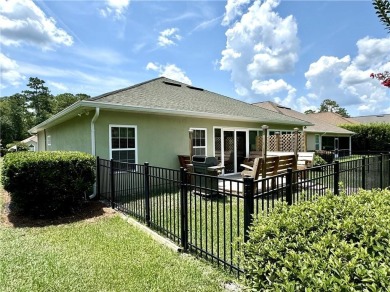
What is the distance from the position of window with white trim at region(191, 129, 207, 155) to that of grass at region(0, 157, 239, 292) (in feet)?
20.5

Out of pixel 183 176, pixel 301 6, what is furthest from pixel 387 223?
pixel 301 6

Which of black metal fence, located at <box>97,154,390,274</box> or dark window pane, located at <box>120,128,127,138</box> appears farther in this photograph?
dark window pane, located at <box>120,128,127,138</box>

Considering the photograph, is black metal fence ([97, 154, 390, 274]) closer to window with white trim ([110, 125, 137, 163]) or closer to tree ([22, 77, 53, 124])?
window with white trim ([110, 125, 137, 163])

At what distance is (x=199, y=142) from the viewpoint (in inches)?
443

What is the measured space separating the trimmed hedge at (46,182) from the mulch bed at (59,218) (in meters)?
0.26

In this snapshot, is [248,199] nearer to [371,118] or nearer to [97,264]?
[97,264]

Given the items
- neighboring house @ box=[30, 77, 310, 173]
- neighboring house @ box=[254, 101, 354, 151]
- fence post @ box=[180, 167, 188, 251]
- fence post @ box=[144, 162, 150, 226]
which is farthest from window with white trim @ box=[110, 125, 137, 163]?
neighboring house @ box=[254, 101, 354, 151]

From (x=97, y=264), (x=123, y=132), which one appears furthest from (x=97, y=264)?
(x=123, y=132)

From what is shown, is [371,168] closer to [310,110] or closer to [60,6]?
[60,6]

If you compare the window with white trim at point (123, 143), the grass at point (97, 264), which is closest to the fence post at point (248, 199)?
the grass at point (97, 264)

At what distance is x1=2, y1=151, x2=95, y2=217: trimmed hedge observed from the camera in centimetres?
595

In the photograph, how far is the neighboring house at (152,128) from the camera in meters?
8.45

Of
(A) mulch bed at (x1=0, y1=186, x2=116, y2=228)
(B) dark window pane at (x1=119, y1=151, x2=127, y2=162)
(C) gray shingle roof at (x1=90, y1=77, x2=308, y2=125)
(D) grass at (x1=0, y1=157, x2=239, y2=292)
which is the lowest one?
(A) mulch bed at (x1=0, y1=186, x2=116, y2=228)

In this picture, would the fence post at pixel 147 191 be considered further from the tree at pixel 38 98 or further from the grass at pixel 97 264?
the tree at pixel 38 98
